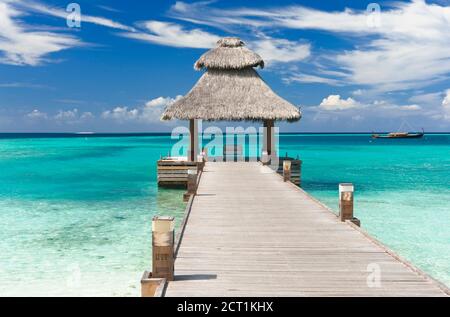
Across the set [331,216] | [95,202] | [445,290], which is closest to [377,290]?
[445,290]

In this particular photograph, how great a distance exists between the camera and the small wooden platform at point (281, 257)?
480 centimetres

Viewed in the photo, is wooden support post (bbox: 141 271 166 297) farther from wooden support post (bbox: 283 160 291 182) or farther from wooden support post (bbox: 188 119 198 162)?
wooden support post (bbox: 188 119 198 162)

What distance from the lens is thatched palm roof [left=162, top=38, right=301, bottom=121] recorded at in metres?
19.0

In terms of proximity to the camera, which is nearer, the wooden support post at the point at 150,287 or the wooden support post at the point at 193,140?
the wooden support post at the point at 150,287

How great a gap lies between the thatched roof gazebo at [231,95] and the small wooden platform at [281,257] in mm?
9358

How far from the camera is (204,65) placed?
2064cm

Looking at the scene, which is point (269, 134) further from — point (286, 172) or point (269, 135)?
point (286, 172)

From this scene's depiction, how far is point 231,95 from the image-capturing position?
65.0 feet

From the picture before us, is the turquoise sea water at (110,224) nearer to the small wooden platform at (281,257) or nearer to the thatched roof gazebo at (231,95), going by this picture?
the small wooden platform at (281,257)

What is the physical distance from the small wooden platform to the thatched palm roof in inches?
368

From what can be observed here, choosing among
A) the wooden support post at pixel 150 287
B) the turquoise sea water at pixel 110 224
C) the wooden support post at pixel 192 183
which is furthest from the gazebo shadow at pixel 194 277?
the wooden support post at pixel 192 183

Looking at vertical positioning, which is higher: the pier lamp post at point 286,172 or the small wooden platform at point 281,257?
the pier lamp post at point 286,172

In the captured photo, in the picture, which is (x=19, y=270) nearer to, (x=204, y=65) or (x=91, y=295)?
(x=91, y=295)

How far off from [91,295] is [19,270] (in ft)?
6.43
